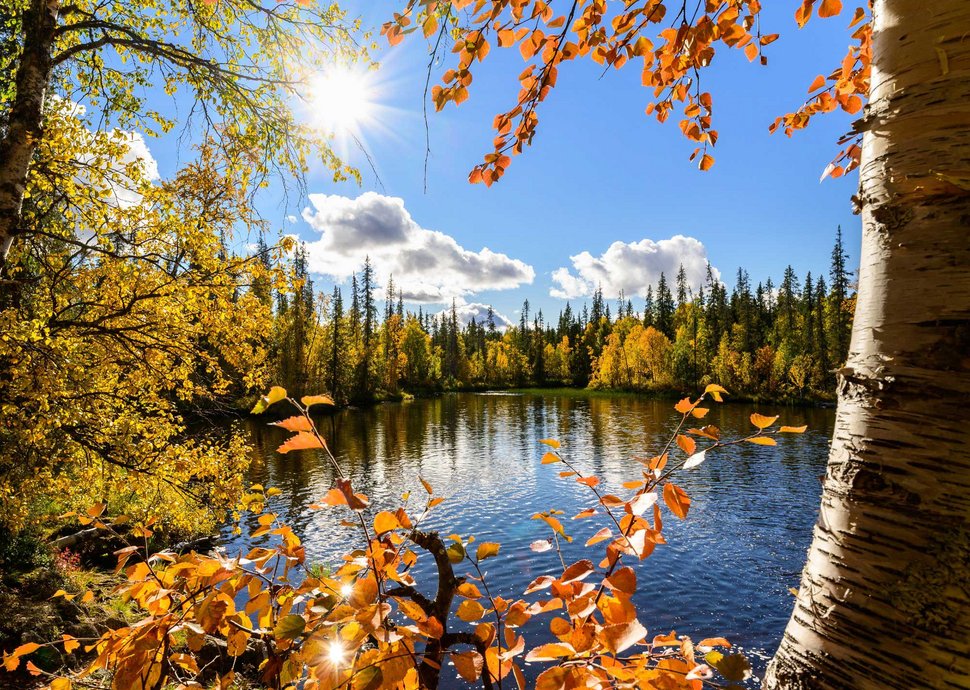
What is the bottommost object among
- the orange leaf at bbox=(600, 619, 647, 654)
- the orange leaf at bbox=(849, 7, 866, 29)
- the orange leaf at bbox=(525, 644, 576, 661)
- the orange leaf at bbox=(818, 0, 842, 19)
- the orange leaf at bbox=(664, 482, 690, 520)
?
the orange leaf at bbox=(525, 644, 576, 661)

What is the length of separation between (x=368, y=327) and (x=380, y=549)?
2658 inches

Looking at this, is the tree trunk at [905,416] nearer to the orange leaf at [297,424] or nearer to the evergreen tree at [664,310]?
the orange leaf at [297,424]

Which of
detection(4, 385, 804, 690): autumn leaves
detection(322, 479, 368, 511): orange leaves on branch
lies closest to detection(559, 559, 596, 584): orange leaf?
detection(4, 385, 804, 690): autumn leaves

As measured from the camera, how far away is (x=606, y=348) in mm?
75062

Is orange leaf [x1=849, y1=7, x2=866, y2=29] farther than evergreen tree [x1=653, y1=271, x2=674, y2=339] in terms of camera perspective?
No

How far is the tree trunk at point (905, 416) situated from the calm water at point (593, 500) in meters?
0.49

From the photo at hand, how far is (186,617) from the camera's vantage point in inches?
42.1

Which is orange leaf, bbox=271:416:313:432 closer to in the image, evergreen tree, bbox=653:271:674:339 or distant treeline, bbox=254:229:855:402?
distant treeline, bbox=254:229:855:402

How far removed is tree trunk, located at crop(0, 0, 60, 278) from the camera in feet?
11.1

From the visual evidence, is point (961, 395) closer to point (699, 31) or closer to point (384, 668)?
point (384, 668)

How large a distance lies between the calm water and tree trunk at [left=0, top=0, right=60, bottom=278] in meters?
3.13

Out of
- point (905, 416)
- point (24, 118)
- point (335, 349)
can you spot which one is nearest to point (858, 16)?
point (905, 416)

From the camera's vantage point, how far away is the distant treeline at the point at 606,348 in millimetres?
47438

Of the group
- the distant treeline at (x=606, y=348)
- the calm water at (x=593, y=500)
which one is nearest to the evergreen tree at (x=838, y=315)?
the distant treeline at (x=606, y=348)
